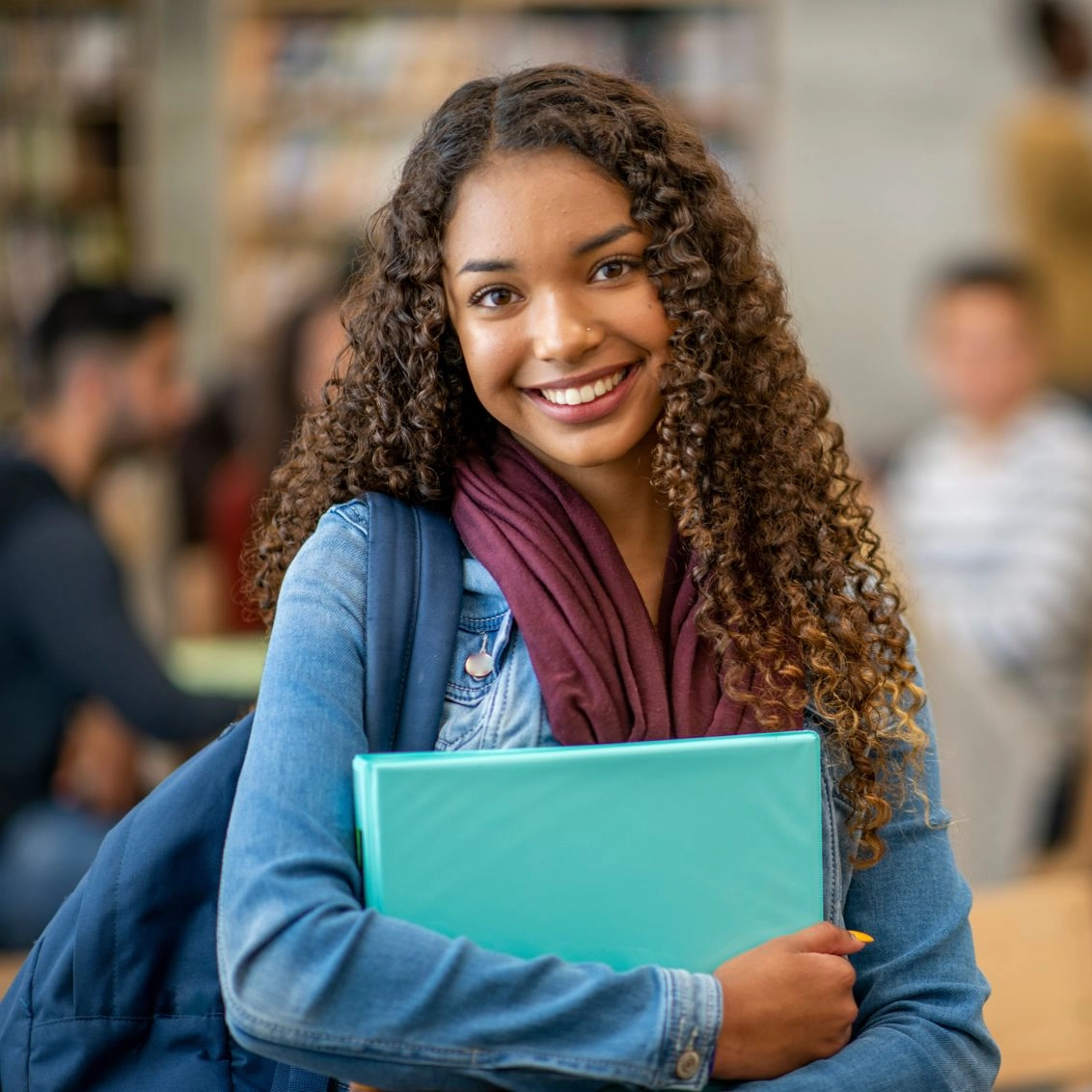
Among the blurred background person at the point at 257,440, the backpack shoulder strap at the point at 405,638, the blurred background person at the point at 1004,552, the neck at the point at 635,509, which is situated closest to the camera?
the backpack shoulder strap at the point at 405,638

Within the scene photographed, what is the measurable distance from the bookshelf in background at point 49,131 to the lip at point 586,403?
4749 millimetres

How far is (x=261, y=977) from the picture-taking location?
97cm

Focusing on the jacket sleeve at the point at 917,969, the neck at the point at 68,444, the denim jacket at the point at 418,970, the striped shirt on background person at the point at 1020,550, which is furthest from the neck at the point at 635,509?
the striped shirt on background person at the point at 1020,550

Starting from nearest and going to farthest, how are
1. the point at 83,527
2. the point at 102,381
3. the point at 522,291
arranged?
1. the point at 522,291
2. the point at 83,527
3. the point at 102,381

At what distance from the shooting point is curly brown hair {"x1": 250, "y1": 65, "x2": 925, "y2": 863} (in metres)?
1.12

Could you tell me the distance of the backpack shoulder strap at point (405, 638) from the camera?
1068 millimetres

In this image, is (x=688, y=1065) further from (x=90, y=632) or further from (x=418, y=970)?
(x=90, y=632)

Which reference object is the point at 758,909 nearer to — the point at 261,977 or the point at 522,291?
the point at 261,977

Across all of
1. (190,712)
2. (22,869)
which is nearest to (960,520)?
(190,712)

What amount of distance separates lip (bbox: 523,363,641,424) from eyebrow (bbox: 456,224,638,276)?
3.5 inches

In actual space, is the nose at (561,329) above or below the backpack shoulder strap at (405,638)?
above

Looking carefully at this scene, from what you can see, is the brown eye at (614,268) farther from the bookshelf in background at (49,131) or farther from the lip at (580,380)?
the bookshelf in background at (49,131)

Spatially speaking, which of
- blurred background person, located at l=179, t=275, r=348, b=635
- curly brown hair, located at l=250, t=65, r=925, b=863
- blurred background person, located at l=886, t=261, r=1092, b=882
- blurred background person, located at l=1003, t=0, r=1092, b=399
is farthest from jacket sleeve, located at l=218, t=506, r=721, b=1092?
blurred background person, located at l=1003, t=0, r=1092, b=399

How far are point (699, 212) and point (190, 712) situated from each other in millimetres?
1588
